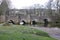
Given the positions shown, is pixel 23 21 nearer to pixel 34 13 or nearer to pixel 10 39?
pixel 34 13

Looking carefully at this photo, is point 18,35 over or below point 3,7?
below

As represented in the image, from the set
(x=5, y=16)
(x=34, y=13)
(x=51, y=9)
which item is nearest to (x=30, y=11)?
(x=34, y=13)

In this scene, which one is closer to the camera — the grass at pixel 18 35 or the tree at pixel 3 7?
the grass at pixel 18 35

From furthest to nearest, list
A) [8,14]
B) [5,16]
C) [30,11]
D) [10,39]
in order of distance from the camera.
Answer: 1. [30,11]
2. [8,14]
3. [5,16]
4. [10,39]

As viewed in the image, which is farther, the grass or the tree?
the tree

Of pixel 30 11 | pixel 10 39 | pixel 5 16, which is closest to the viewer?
pixel 10 39

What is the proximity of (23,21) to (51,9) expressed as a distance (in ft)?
41.5

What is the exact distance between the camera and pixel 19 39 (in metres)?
14.7

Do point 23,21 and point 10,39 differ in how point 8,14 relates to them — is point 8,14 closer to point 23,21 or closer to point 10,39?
point 23,21

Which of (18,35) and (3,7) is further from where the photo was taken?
(3,7)

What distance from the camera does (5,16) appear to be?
7381cm

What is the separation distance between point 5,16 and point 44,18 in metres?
12.8

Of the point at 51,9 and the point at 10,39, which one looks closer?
the point at 10,39

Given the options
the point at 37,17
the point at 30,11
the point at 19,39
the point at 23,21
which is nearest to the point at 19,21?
the point at 23,21
